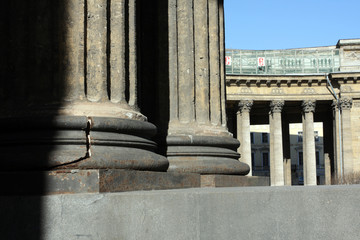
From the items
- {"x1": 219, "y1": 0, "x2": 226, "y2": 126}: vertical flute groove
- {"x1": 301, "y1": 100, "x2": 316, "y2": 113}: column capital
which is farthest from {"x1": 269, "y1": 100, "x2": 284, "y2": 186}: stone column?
{"x1": 219, "y1": 0, "x2": 226, "y2": 126}: vertical flute groove

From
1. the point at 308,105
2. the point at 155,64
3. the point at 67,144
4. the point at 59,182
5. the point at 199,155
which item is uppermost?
the point at 308,105

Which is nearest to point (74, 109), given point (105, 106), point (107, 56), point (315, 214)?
point (105, 106)

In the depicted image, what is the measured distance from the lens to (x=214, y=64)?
933cm

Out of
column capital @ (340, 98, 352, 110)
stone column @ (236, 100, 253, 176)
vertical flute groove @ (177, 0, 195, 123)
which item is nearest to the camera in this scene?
vertical flute groove @ (177, 0, 195, 123)

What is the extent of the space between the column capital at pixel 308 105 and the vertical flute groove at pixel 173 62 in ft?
155

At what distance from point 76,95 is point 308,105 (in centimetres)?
5098

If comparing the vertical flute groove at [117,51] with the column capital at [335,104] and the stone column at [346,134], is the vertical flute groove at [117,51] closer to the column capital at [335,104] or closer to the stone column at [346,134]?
the stone column at [346,134]

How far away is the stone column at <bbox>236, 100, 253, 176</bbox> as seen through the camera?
53719 millimetres

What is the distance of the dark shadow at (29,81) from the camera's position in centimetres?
524

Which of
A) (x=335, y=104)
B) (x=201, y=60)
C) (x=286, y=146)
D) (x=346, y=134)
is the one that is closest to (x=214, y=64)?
(x=201, y=60)

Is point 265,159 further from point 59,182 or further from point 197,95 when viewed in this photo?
point 59,182

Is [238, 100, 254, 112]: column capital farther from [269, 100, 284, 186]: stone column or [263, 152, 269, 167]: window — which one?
[263, 152, 269, 167]: window

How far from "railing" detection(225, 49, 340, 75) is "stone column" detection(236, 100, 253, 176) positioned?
Answer: 3.83m

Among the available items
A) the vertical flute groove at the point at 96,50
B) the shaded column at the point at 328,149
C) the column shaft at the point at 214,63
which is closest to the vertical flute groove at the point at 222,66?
the column shaft at the point at 214,63
